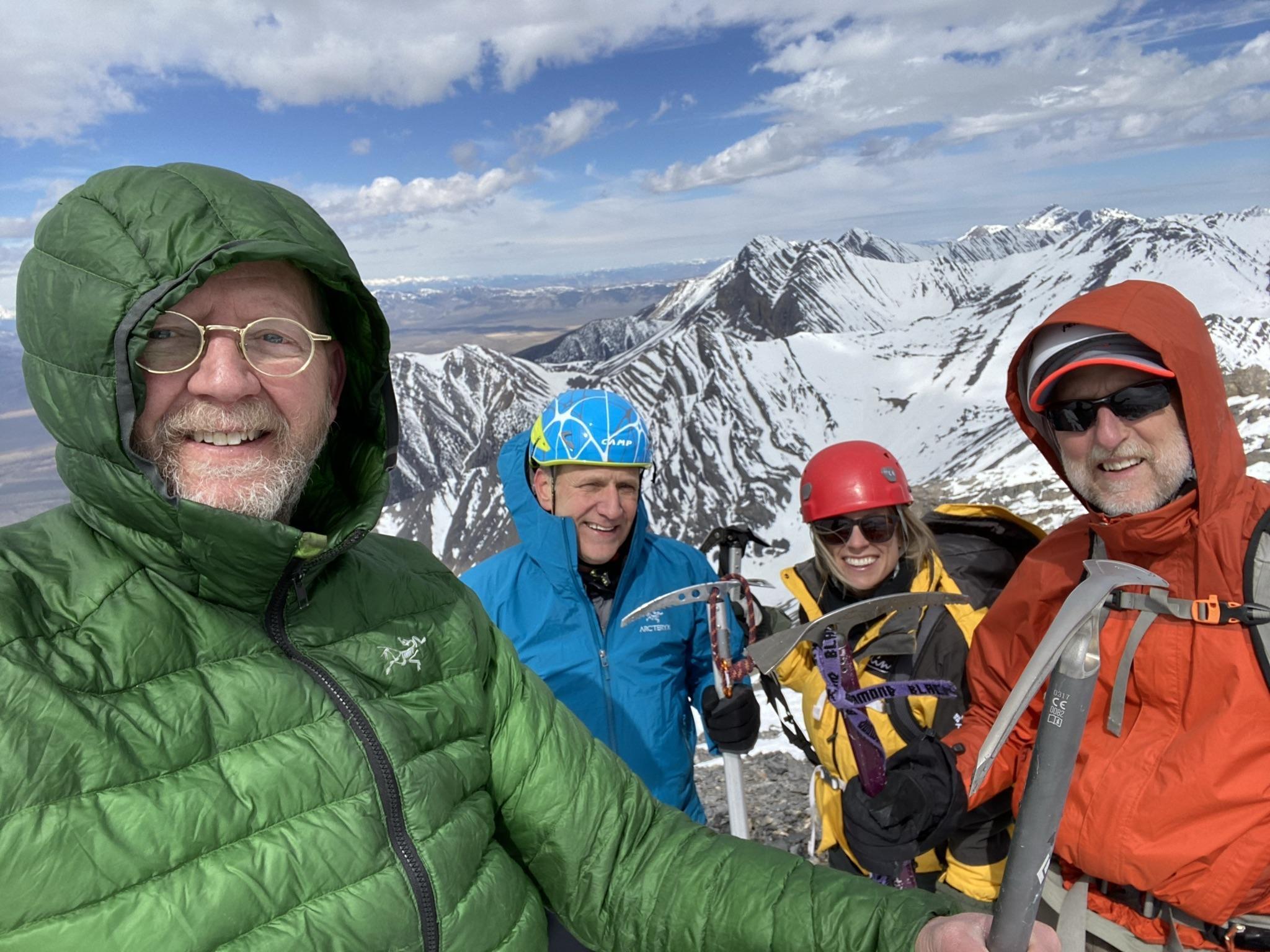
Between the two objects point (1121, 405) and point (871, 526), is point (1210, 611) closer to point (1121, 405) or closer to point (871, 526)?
point (1121, 405)

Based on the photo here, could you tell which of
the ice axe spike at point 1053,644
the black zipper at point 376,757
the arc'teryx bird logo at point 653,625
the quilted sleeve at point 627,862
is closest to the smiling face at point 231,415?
the black zipper at point 376,757

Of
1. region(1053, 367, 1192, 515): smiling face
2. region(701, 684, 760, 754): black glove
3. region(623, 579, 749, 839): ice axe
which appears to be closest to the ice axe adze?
region(1053, 367, 1192, 515): smiling face

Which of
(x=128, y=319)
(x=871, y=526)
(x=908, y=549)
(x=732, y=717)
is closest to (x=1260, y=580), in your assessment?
(x=908, y=549)

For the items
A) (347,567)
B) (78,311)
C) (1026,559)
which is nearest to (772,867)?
(347,567)

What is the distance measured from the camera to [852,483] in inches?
233

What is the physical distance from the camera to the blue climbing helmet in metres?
5.88

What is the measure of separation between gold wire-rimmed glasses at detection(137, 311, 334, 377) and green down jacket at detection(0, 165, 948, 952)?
211 mm

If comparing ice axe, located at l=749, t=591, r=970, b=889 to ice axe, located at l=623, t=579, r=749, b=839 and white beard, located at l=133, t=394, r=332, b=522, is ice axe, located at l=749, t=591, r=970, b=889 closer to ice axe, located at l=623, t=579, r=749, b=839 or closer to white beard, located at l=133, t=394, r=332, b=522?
ice axe, located at l=623, t=579, r=749, b=839

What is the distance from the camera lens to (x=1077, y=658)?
7.70ft

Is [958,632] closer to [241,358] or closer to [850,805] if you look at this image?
[850,805]

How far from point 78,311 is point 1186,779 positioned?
482cm

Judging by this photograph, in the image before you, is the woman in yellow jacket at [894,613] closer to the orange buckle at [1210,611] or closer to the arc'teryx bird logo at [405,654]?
the orange buckle at [1210,611]

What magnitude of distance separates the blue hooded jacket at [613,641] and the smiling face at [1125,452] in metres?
2.58

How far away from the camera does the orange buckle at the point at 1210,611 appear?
363 centimetres
